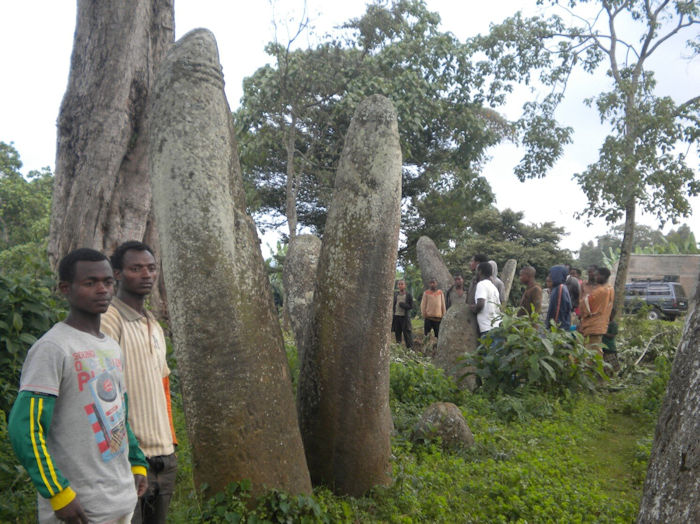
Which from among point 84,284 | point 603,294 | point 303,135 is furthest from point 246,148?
point 84,284

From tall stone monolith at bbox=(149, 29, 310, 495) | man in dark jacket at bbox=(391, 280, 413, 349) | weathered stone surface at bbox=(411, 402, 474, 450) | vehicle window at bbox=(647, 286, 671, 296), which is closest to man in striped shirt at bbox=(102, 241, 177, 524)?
tall stone monolith at bbox=(149, 29, 310, 495)

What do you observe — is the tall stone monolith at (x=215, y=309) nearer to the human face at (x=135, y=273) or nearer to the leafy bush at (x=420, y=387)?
the human face at (x=135, y=273)

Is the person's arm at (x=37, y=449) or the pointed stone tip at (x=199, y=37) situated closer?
the person's arm at (x=37, y=449)

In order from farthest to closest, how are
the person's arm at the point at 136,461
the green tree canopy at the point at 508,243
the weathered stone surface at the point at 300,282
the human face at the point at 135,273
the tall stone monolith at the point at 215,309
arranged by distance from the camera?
the green tree canopy at the point at 508,243, the weathered stone surface at the point at 300,282, the tall stone monolith at the point at 215,309, the human face at the point at 135,273, the person's arm at the point at 136,461

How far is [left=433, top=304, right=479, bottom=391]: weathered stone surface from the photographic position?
8703 millimetres

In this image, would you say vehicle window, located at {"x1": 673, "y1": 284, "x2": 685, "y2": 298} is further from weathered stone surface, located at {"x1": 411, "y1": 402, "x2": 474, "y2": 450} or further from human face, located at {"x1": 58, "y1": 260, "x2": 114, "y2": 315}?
human face, located at {"x1": 58, "y1": 260, "x2": 114, "y2": 315}

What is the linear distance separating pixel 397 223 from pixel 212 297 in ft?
5.57

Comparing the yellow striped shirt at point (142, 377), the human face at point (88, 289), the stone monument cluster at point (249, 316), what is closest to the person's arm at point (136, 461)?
the yellow striped shirt at point (142, 377)

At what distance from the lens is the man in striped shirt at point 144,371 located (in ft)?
8.89

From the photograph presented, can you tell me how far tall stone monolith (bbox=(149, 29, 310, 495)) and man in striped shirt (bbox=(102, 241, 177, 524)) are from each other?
555mm

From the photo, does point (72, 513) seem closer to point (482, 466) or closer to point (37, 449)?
point (37, 449)

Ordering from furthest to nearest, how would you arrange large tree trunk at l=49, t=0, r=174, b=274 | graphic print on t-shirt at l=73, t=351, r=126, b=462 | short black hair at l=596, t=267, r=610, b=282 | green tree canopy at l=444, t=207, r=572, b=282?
green tree canopy at l=444, t=207, r=572, b=282, short black hair at l=596, t=267, r=610, b=282, large tree trunk at l=49, t=0, r=174, b=274, graphic print on t-shirt at l=73, t=351, r=126, b=462

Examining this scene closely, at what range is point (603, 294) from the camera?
8.94 metres

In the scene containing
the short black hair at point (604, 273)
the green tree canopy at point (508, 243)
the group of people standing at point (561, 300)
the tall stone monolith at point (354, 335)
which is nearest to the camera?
the tall stone monolith at point (354, 335)
